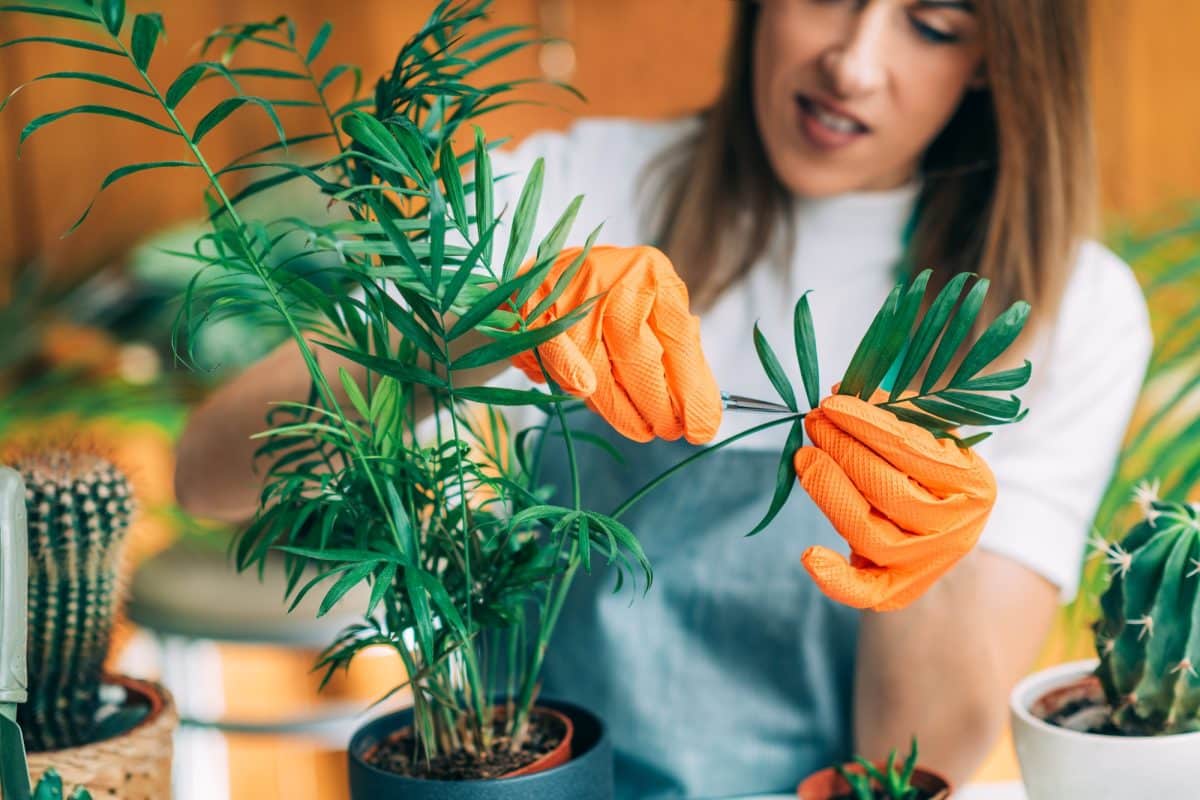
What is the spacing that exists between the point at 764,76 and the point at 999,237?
285mm

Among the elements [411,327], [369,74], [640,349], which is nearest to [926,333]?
[640,349]

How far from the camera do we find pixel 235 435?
3.54ft

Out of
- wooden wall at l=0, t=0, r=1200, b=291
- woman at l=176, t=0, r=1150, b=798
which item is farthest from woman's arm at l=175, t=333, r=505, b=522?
wooden wall at l=0, t=0, r=1200, b=291

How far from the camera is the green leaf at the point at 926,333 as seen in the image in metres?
0.54

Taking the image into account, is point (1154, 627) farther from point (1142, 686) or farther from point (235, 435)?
point (235, 435)

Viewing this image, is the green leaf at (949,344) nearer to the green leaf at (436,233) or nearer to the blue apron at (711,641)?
the green leaf at (436,233)

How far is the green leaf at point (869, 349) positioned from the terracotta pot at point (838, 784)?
293mm

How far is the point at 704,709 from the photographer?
1170 millimetres

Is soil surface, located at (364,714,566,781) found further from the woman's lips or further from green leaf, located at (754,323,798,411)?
the woman's lips

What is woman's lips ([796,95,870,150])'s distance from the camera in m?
Result: 1.16

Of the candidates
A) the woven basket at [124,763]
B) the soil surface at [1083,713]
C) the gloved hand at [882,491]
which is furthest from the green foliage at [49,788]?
the soil surface at [1083,713]

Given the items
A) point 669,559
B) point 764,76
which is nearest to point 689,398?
point 669,559

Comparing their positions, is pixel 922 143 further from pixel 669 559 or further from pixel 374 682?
pixel 374 682

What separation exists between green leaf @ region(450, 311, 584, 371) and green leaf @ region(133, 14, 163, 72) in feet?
0.66
